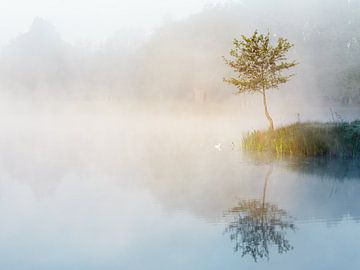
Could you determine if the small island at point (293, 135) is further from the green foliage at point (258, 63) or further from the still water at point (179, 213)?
the still water at point (179, 213)

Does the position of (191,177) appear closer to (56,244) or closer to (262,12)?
(56,244)

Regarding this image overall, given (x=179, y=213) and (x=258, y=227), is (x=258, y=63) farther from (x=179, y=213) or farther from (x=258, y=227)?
(x=258, y=227)

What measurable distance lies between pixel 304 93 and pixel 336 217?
365ft

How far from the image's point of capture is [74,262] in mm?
13883

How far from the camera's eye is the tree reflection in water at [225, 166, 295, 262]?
14.9 metres

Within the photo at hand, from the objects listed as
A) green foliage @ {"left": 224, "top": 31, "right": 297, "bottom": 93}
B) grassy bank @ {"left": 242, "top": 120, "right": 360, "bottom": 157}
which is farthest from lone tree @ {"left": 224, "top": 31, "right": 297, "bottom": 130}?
grassy bank @ {"left": 242, "top": 120, "right": 360, "bottom": 157}

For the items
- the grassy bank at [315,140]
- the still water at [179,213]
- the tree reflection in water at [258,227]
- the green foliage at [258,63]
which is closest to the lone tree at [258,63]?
the green foliage at [258,63]

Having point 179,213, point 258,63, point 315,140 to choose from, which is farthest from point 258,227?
point 258,63

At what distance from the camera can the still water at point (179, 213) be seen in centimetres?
1424

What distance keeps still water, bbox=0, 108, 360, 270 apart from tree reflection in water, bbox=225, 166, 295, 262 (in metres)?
0.03

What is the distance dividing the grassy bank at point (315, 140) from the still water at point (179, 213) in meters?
2.04

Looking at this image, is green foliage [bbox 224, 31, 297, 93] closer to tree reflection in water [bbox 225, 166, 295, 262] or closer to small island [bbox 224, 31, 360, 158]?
small island [bbox 224, 31, 360, 158]

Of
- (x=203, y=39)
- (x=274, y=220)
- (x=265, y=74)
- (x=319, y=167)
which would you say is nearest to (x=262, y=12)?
(x=203, y=39)

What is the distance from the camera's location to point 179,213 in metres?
19.1
